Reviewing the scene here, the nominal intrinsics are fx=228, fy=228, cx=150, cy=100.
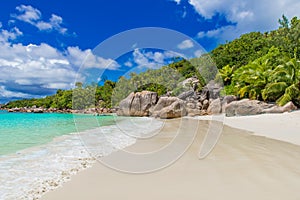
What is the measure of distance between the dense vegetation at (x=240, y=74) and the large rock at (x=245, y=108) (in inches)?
45.6

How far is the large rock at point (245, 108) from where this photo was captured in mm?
16469

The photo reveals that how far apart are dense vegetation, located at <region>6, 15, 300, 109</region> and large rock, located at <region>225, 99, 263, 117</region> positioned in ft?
3.80

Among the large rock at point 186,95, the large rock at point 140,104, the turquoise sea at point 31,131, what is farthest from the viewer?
the large rock at point 140,104

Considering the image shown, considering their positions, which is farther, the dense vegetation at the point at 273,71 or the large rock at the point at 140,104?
the large rock at the point at 140,104

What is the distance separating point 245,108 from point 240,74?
524 cm

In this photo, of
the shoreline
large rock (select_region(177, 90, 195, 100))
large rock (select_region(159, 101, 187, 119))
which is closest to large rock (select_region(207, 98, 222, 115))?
large rock (select_region(159, 101, 187, 119))

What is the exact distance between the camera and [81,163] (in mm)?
4574

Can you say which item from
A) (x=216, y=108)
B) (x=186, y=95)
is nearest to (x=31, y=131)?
(x=216, y=108)

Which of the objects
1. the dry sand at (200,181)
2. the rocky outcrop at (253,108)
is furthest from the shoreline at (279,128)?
the dry sand at (200,181)

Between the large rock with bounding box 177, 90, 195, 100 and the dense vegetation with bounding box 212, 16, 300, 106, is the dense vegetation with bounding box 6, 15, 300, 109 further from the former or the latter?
the large rock with bounding box 177, 90, 195, 100

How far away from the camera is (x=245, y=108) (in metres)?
17.0

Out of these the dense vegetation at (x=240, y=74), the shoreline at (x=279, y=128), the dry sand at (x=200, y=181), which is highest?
the dense vegetation at (x=240, y=74)

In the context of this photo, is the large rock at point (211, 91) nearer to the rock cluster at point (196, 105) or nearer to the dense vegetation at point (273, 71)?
the rock cluster at point (196, 105)

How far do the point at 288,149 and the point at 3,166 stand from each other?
619 centimetres
